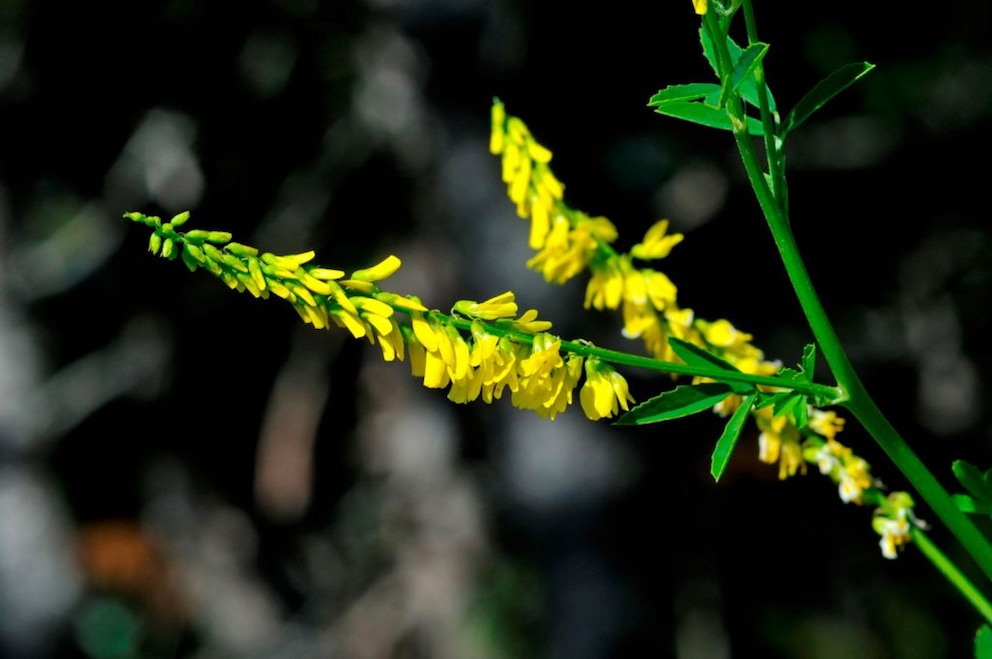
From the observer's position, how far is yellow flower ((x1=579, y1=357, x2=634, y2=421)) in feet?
2.41

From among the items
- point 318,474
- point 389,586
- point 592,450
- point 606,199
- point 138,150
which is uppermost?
point 606,199

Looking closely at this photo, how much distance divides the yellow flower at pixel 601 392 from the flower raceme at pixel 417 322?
0.03m

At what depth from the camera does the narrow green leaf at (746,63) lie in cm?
64

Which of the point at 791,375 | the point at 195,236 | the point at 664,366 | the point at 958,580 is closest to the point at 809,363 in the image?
the point at 791,375

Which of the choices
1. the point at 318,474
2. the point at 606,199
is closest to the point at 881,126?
the point at 606,199

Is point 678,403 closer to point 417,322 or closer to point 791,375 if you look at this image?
point 791,375

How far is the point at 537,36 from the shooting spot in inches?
97.9

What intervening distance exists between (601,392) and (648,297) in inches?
6.0

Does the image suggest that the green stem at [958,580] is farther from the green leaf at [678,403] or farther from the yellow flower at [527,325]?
the yellow flower at [527,325]

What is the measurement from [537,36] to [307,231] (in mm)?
944

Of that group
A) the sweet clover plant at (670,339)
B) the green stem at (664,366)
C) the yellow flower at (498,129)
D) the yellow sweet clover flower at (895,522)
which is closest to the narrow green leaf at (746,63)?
the sweet clover plant at (670,339)

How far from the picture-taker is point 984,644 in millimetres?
794

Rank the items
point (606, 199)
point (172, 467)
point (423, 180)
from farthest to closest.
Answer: point (172, 467), point (423, 180), point (606, 199)

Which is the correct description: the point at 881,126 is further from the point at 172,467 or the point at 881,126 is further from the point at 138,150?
the point at 172,467
